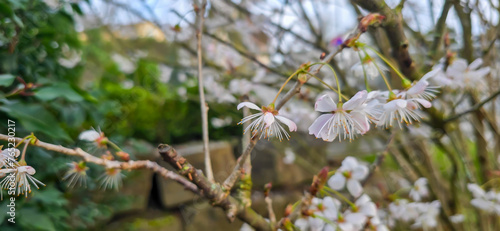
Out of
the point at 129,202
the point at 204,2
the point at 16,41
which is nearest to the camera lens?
the point at 204,2

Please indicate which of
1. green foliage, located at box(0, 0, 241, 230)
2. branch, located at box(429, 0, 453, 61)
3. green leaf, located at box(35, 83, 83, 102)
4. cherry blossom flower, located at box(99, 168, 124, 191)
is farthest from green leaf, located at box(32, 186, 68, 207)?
branch, located at box(429, 0, 453, 61)

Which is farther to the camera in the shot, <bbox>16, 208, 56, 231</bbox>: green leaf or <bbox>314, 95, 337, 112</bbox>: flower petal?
<bbox>16, 208, 56, 231</bbox>: green leaf

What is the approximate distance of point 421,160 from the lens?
1.56m

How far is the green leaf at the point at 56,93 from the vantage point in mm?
879

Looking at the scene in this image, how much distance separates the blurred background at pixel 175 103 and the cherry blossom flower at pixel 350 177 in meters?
Result: 0.27

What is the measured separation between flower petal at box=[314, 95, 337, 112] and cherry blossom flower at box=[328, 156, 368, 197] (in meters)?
0.35

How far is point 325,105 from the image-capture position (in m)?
0.54

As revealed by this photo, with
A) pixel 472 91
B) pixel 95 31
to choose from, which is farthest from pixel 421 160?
pixel 95 31

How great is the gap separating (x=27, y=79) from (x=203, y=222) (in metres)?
0.93

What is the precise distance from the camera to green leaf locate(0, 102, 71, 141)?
86 cm

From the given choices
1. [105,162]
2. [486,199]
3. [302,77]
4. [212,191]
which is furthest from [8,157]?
[486,199]

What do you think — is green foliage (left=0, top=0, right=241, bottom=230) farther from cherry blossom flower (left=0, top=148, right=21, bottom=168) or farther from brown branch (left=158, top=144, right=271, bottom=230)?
brown branch (left=158, top=144, right=271, bottom=230)

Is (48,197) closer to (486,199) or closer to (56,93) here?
(56,93)

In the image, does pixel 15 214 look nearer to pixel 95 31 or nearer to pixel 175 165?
pixel 175 165
